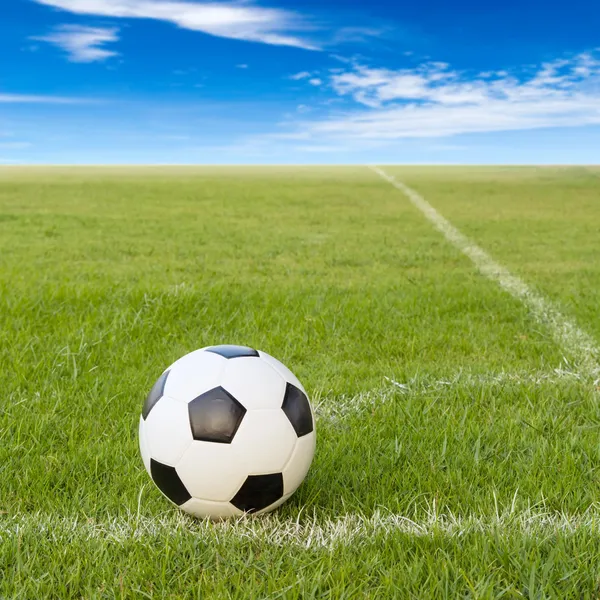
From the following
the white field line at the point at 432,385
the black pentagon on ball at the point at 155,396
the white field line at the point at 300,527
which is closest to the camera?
the white field line at the point at 300,527

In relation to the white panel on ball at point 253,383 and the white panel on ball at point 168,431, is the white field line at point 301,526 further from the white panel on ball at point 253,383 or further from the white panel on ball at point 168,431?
the white panel on ball at point 253,383

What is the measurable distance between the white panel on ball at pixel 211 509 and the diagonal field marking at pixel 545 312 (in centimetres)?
285

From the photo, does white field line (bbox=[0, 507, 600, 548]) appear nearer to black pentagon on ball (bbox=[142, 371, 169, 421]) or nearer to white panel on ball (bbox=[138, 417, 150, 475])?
white panel on ball (bbox=[138, 417, 150, 475])

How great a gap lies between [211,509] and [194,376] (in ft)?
1.71

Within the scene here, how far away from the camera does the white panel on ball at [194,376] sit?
2.61m

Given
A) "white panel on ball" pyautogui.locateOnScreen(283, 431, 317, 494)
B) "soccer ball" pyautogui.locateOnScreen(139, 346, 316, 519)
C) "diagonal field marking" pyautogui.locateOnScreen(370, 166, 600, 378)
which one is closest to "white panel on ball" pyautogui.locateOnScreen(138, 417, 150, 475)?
"soccer ball" pyautogui.locateOnScreen(139, 346, 316, 519)

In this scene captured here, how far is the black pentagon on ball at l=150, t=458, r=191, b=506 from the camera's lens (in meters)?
2.53

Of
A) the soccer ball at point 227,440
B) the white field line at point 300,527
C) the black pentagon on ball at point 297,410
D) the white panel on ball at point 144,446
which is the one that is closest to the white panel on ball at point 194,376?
the soccer ball at point 227,440

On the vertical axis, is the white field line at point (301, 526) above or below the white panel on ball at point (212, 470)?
below

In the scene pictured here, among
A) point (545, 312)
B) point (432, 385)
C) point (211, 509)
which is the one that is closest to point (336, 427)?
point (432, 385)

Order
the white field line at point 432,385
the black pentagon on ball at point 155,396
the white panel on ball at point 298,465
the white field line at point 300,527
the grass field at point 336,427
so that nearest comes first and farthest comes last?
the grass field at point 336,427
the white field line at point 300,527
the white panel on ball at point 298,465
the black pentagon on ball at point 155,396
the white field line at point 432,385

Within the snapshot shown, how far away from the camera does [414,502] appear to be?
2.72m

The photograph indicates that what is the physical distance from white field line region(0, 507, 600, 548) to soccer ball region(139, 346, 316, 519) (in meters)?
0.08

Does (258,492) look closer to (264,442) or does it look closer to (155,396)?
(264,442)
